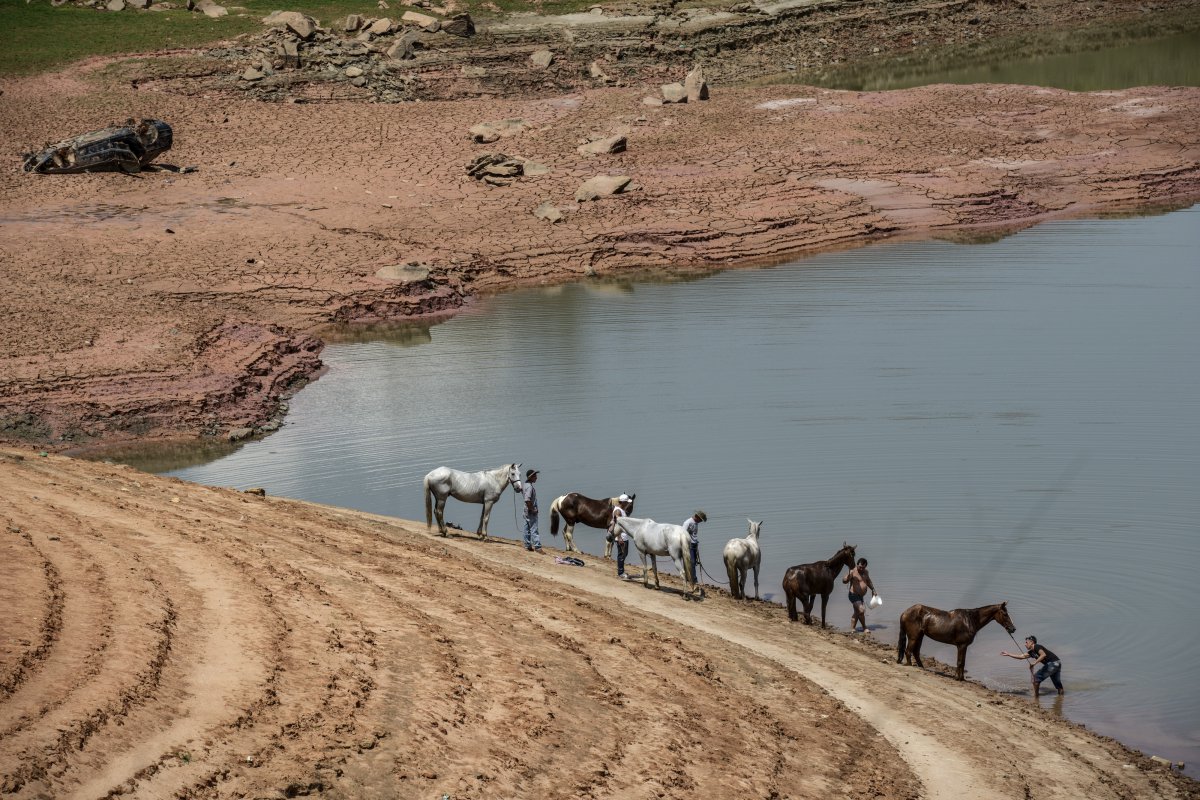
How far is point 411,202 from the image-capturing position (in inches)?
1752

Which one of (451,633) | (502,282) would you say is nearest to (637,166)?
(502,282)

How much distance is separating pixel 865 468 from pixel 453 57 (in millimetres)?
36495

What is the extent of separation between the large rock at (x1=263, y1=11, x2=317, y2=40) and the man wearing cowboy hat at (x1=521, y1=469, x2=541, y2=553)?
1576 inches

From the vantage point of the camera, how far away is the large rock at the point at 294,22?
57.5 metres

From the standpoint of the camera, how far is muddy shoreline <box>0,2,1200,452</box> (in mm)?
32594

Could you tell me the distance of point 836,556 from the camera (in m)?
20.1

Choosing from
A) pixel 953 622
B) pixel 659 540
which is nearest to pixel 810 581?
pixel 659 540

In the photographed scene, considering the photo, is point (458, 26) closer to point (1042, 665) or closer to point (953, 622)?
point (953, 622)

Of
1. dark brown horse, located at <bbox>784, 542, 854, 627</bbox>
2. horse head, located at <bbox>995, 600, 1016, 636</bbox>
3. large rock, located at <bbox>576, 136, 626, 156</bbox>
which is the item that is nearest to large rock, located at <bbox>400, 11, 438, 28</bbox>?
large rock, located at <bbox>576, 136, 626, 156</bbox>

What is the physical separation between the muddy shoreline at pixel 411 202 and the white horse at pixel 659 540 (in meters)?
12.1

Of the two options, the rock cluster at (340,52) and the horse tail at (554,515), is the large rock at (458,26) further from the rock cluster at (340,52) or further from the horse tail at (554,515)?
the horse tail at (554,515)

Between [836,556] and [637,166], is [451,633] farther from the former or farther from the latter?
[637,166]

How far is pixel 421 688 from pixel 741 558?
6.91 m

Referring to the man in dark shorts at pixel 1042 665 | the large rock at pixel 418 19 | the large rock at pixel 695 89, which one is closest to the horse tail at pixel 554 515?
the man in dark shorts at pixel 1042 665
